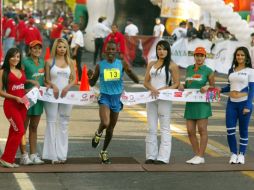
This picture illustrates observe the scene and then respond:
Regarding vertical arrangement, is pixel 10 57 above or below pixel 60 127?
above

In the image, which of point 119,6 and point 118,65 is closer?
point 118,65

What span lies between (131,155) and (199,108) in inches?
52.4

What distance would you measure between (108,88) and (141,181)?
1722 mm

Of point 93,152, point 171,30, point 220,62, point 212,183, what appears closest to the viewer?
point 212,183

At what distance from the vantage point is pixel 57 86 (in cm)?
1283

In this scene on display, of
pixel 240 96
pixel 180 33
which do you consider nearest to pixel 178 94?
pixel 240 96

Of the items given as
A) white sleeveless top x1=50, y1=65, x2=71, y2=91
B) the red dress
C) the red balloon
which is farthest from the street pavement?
the red balloon

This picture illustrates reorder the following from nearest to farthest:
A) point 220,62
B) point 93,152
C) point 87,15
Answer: point 93,152, point 220,62, point 87,15

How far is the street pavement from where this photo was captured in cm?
1119

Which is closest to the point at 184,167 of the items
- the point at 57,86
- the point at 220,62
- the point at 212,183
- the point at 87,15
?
the point at 212,183

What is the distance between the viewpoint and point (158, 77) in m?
12.9

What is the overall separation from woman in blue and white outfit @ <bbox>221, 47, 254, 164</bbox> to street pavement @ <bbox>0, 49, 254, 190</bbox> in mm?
566

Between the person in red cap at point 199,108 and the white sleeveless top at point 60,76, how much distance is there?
5.04 feet

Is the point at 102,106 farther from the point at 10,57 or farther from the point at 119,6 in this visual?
the point at 119,6
